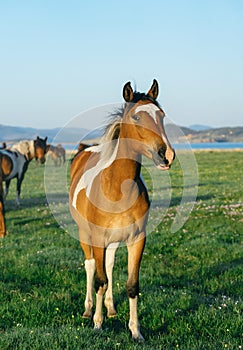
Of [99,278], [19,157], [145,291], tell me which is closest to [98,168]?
[99,278]

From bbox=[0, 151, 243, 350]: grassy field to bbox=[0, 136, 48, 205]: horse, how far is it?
4929mm

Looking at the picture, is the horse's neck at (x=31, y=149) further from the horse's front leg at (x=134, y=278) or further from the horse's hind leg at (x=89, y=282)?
the horse's front leg at (x=134, y=278)

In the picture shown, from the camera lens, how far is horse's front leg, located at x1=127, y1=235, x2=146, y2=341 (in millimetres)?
5090

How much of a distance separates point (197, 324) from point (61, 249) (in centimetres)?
494

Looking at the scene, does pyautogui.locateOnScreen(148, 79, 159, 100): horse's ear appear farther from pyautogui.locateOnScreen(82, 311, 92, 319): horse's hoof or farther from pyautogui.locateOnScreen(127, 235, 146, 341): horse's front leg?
pyautogui.locateOnScreen(82, 311, 92, 319): horse's hoof

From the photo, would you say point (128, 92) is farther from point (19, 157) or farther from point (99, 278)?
point (19, 157)

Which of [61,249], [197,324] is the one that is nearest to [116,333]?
[197,324]

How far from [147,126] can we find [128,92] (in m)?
0.54

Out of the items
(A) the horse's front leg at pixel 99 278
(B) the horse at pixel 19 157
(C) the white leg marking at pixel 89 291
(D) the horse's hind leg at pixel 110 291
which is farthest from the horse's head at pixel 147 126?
(B) the horse at pixel 19 157

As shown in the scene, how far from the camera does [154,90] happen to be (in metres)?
4.93

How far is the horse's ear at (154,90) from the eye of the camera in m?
4.90

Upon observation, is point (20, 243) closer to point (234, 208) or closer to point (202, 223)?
point (202, 223)

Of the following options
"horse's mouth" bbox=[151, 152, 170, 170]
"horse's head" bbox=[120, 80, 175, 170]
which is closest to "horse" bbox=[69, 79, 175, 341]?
"horse's head" bbox=[120, 80, 175, 170]

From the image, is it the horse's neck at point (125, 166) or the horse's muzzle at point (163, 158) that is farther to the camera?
the horse's neck at point (125, 166)
